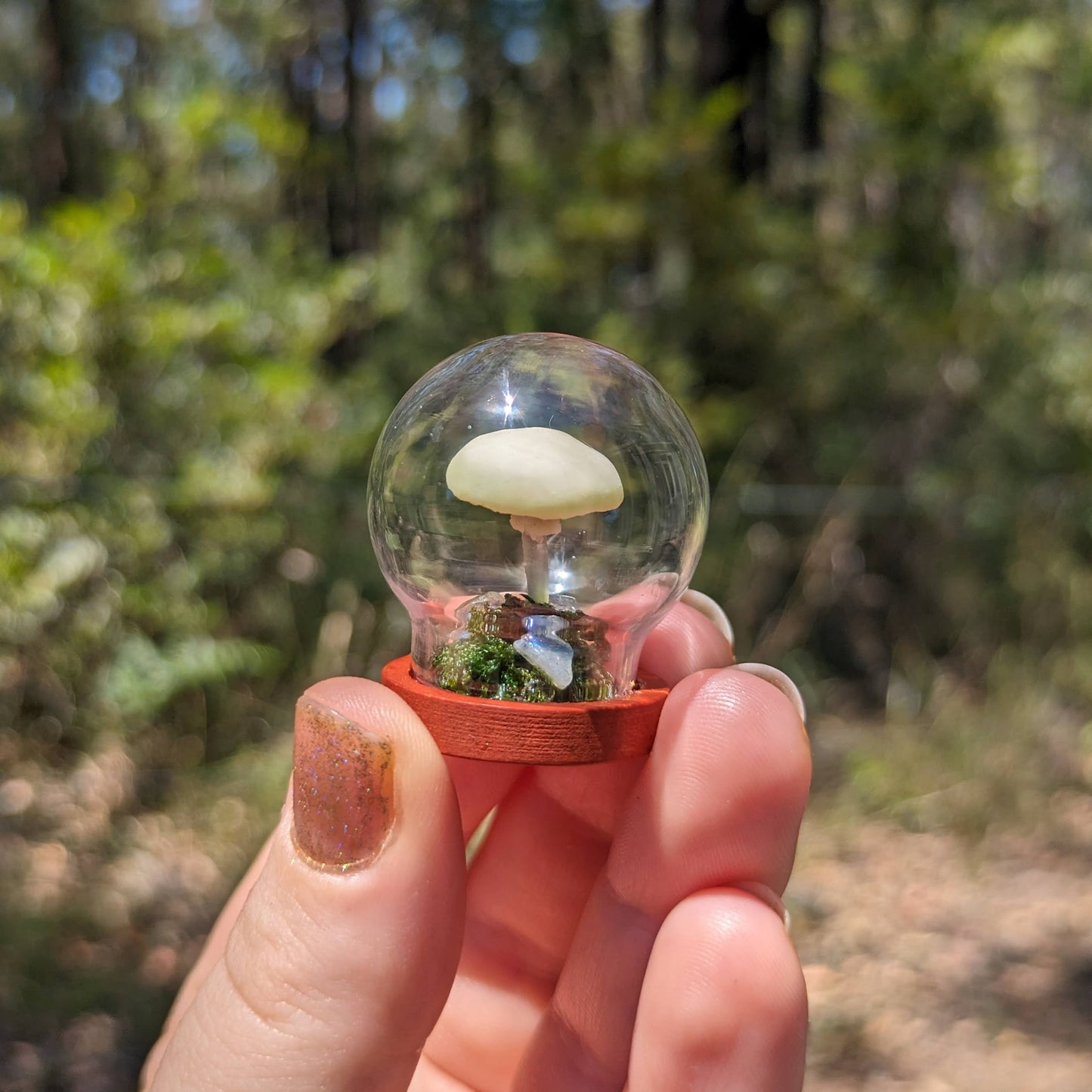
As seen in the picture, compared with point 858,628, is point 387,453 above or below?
above

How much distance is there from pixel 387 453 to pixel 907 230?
19.1ft

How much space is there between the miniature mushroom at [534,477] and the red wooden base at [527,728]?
29cm

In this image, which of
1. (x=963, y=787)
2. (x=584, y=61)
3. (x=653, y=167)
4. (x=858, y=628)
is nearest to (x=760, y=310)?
(x=653, y=167)

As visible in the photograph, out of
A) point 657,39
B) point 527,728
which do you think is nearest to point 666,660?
point 527,728

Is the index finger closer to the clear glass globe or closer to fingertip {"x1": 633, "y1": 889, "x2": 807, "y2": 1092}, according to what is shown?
the clear glass globe

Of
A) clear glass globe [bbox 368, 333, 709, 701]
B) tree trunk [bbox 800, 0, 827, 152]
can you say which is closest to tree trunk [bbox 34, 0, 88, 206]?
tree trunk [bbox 800, 0, 827, 152]

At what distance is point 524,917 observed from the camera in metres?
1.96

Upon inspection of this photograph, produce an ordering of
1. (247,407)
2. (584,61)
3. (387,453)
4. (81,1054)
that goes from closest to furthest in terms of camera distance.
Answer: (387,453), (81,1054), (247,407), (584,61)

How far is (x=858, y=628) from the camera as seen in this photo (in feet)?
20.5

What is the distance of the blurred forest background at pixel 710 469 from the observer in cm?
391

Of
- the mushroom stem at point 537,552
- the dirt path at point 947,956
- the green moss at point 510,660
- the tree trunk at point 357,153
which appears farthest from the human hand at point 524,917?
the tree trunk at point 357,153

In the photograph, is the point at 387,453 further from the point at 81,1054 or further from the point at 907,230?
the point at 907,230

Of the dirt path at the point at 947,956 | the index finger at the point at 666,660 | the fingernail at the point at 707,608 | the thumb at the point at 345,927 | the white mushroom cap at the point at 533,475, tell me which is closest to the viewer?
the thumb at the point at 345,927

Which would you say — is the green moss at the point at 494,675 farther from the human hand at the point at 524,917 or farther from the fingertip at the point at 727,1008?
the fingertip at the point at 727,1008
